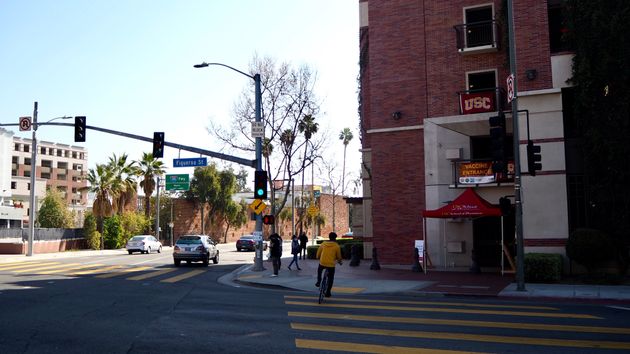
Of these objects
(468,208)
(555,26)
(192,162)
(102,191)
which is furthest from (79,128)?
(102,191)

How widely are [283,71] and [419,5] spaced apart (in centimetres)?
977

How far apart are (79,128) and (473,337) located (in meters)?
19.4

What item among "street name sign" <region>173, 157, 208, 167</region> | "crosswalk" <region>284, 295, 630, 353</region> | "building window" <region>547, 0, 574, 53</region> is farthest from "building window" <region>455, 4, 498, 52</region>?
"crosswalk" <region>284, 295, 630, 353</region>

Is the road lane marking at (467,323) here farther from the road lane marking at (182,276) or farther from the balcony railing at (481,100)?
the balcony railing at (481,100)

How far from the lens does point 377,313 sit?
37.0 feet

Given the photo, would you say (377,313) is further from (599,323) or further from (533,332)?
(599,323)

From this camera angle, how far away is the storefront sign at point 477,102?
2186 centimetres

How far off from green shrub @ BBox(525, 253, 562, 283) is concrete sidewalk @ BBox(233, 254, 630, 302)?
70 cm

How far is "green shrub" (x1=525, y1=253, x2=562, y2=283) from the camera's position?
17.3 metres

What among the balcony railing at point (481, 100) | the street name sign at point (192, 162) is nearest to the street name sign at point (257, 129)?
the street name sign at point (192, 162)

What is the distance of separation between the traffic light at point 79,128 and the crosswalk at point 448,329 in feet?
46.6

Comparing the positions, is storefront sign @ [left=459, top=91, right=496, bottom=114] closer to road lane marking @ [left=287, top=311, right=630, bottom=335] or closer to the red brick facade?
the red brick facade

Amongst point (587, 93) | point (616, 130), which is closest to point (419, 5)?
point (587, 93)

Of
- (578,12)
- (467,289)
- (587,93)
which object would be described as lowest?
(467,289)
